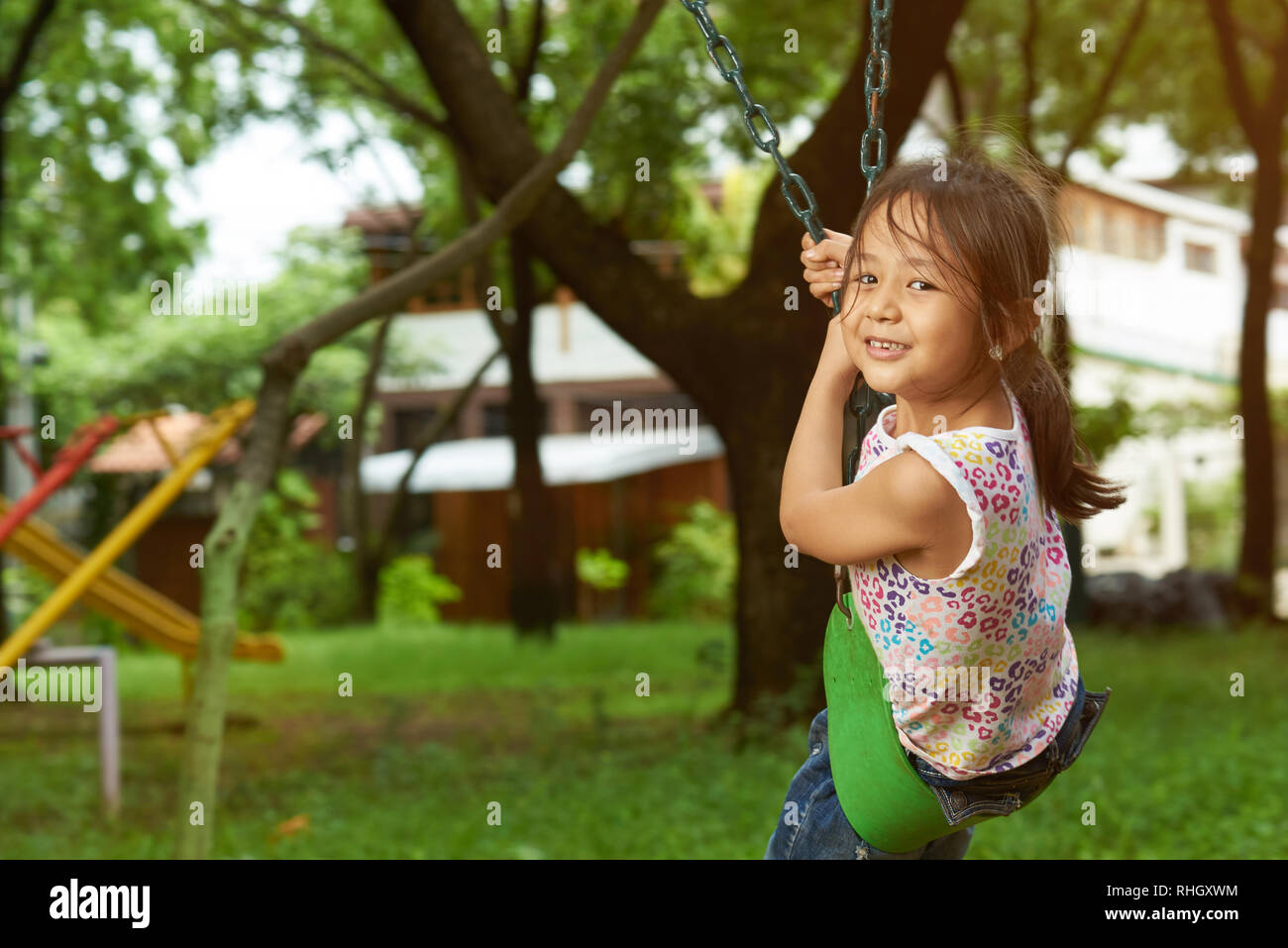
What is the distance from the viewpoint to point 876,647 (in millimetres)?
→ 1813

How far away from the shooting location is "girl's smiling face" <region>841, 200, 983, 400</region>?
168cm

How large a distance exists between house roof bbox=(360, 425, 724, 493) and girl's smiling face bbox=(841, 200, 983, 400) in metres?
16.3

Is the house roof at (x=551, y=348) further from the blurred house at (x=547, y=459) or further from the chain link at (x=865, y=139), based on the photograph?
the chain link at (x=865, y=139)

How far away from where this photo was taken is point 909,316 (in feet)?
5.54

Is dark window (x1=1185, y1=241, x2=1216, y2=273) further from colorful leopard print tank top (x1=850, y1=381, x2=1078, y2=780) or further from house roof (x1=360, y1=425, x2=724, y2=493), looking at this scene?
colorful leopard print tank top (x1=850, y1=381, x2=1078, y2=780)

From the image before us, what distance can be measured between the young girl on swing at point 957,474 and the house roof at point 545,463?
53.2 feet

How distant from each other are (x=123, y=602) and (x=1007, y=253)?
634cm

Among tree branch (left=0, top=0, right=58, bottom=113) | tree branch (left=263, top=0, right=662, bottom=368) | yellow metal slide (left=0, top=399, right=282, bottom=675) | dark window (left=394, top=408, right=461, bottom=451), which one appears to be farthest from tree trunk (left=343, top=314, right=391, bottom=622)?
tree branch (left=263, top=0, right=662, bottom=368)

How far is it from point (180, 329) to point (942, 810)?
1689cm

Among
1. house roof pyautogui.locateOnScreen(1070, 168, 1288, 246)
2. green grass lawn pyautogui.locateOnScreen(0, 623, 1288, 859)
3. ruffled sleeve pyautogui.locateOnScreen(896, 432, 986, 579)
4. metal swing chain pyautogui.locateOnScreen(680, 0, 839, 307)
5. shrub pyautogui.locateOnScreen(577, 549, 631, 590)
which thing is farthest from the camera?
house roof pyautogui.locateOnScreen(1070, 168, 1288, 246)

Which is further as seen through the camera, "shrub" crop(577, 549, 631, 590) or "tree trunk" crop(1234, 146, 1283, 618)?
"shrub" crop(577, 549, 631, 590)

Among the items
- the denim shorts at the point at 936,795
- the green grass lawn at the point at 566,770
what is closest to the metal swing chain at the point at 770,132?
the denim shorts at the point at 936,795

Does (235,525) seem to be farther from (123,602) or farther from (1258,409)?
(1258,409)
